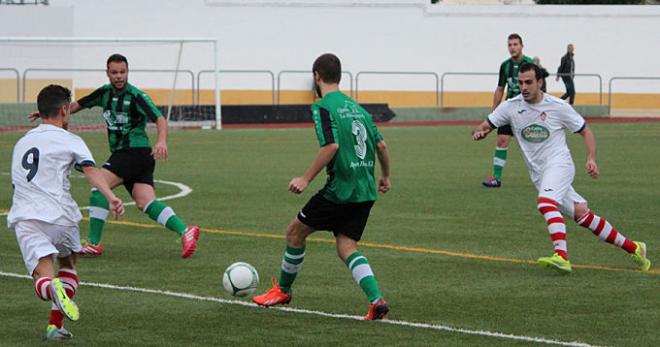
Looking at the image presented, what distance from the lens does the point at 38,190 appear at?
7.70 metres

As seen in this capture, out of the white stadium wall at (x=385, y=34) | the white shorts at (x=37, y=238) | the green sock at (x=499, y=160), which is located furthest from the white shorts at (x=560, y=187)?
the white stadium wall at (x=385, y=34)

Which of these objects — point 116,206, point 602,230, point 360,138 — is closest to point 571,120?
point 602,230

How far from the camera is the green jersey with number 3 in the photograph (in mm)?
8469

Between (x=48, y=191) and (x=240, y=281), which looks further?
(x=240, y=281)

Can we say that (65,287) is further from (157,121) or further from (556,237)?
(556,237)

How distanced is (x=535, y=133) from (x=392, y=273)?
1.92 metres

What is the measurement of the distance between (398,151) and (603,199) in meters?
10.3

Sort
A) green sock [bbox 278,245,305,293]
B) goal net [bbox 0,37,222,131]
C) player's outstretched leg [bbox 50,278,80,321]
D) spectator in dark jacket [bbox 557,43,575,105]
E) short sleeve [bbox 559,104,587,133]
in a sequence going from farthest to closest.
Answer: spectator in dark jacket [bbox 557,43,575,105] < goal net [bbox 0,37,222,131] < short sleeve [bbox 559,104,587,133] < green sock [bbox 278,245,305,293] < player's outstretched leg [bbox 50,278,80,321]

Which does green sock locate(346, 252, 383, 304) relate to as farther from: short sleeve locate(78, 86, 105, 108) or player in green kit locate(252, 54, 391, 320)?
short sleeve locate(78, 86, 105, 108)

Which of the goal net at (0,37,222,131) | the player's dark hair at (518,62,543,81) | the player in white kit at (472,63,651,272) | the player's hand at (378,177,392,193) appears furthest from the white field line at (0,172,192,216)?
the goal net at (0,37,222,131)

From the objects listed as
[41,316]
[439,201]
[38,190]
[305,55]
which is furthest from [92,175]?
[305,55]

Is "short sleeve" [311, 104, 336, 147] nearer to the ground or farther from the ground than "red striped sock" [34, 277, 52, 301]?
farther from the ground

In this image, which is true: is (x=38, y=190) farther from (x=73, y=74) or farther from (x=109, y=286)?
(x=73, y=74)

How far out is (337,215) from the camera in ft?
28.4
